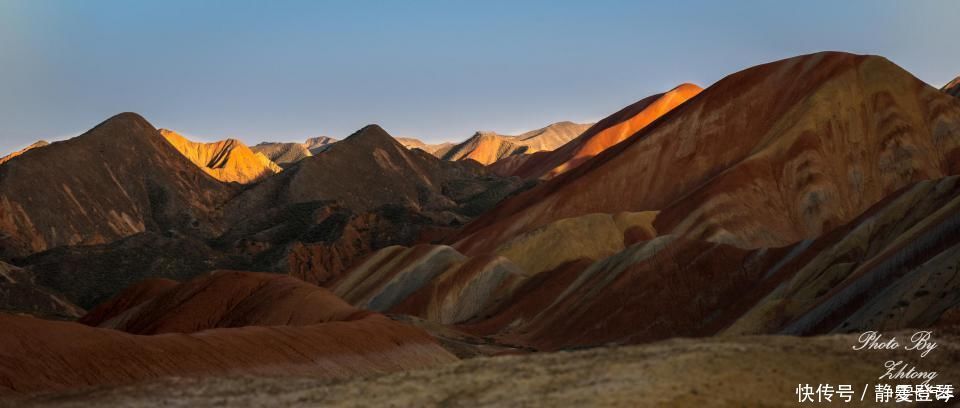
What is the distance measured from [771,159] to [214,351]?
7636 centimetres

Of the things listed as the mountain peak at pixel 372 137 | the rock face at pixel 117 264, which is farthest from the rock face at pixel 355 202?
the rock face at pixel 117 264

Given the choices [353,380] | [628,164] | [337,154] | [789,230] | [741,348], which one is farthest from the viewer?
[337,154]

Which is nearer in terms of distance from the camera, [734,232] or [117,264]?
[734,232]

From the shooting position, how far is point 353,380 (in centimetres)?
2617

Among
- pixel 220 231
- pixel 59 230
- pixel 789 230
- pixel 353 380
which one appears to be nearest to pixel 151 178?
pixel 220 231

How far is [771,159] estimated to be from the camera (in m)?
102

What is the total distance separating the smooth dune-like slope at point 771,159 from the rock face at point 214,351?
49.0m

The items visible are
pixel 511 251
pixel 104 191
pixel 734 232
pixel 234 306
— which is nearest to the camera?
pixel 234 306

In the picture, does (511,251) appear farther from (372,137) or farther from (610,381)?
(372,137)

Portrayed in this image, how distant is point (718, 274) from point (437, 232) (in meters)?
62.9

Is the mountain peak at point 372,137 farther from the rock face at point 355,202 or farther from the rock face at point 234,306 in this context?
the rock face at point 234,306

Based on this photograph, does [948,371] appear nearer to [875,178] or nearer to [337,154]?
[875,178]

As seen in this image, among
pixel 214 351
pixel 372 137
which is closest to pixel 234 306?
pixel 214 351

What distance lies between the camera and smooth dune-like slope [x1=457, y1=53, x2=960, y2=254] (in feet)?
313
